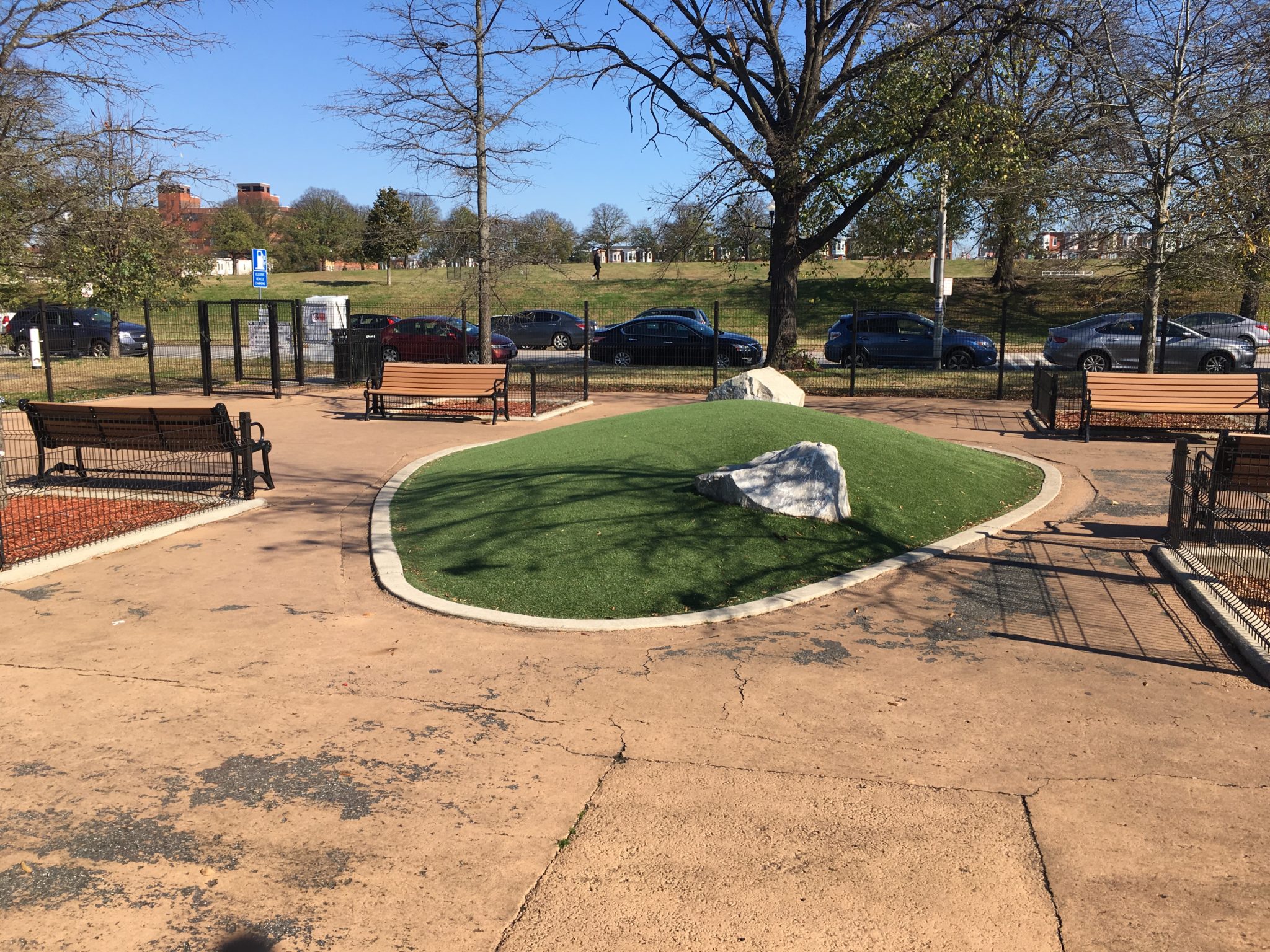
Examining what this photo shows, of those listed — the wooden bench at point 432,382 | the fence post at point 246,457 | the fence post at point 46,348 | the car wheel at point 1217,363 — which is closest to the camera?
the fence post at point 246,457

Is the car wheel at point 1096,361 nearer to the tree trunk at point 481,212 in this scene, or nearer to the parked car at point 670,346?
the parked car at point 670,346

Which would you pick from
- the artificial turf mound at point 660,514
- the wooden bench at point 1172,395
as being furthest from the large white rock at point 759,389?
the wooden bench at point 1172,395

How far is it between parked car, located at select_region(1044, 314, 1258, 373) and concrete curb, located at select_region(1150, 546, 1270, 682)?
50.6 ft

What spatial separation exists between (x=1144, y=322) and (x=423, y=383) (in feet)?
42.2

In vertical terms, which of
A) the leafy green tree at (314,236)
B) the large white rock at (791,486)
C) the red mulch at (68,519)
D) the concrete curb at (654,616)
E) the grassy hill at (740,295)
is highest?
the leafy green tree at (314,236)

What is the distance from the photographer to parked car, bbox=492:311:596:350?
111 feet

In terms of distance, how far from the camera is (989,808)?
14.6 feet

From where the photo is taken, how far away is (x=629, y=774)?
15.7 feet

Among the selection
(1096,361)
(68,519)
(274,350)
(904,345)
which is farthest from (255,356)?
(1096,361)

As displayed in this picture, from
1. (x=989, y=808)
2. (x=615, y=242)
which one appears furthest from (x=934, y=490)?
(x=615, y=242)

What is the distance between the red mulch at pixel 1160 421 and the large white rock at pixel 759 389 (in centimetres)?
452

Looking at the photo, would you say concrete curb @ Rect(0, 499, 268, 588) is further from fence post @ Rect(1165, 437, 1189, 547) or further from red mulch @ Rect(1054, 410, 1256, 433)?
red mulch @ Rect(1054, 410, 1256, 433)

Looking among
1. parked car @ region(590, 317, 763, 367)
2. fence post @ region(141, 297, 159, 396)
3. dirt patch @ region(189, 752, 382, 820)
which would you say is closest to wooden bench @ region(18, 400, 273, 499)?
dirt patch @ region(189, 752, 382, 820)

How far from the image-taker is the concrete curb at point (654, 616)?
6.89 metres
